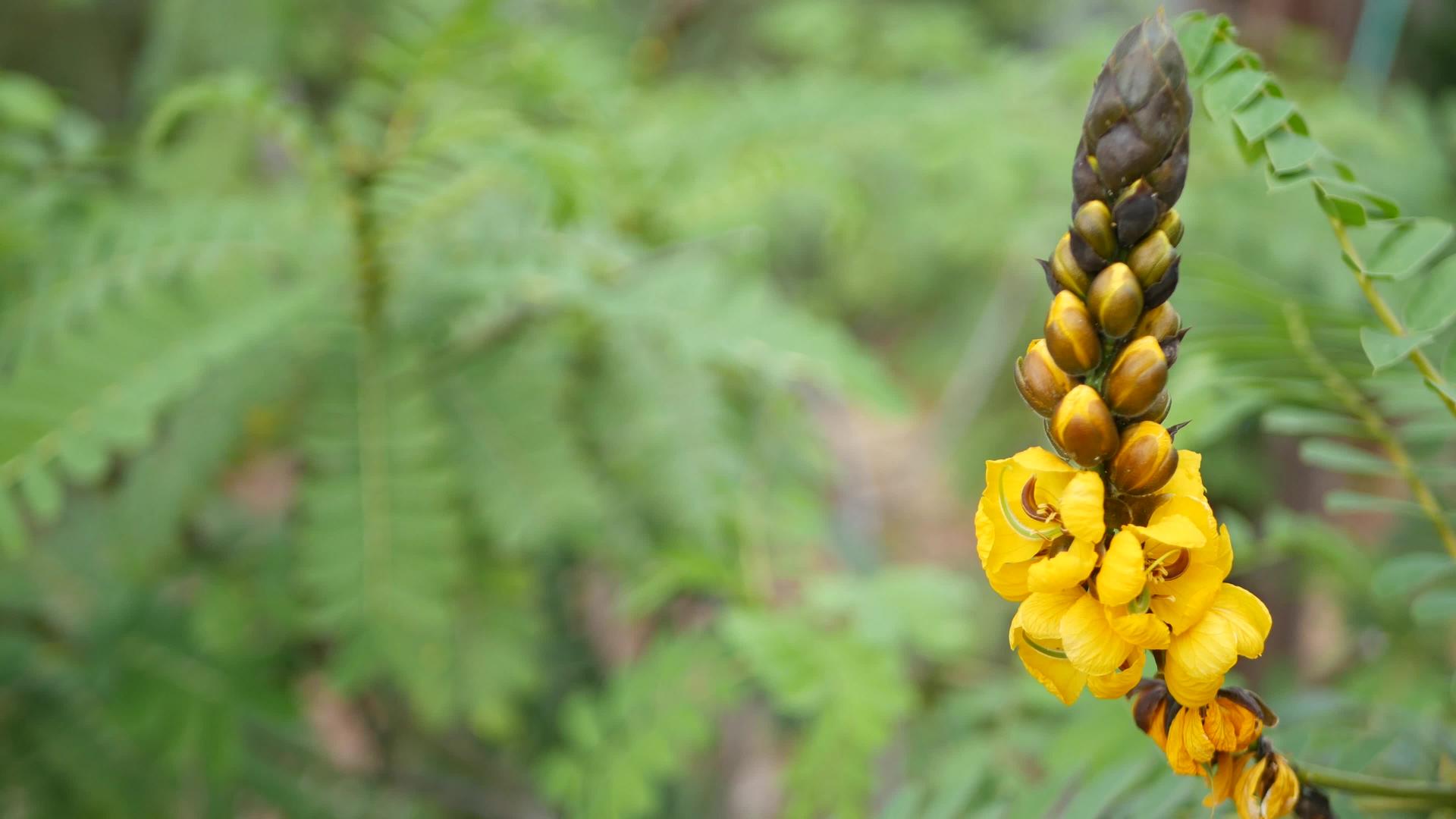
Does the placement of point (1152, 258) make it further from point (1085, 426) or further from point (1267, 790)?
point (1267, 790)

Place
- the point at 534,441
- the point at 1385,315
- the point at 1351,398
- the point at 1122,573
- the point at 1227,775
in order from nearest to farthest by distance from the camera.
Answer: the point at 1122,573 < the point at 1227,775 < the point at 1385,315 < the point at 1351,398 < the point at 534,441

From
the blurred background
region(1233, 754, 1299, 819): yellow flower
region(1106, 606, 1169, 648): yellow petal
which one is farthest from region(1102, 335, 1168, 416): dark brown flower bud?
the blurred background

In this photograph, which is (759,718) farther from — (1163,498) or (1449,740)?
(1163,498)

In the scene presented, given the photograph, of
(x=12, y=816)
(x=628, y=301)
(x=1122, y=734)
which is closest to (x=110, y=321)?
(x=628, y=301)

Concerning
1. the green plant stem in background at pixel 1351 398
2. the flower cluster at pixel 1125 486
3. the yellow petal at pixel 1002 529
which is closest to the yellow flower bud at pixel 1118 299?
the flower cluster at pixel 1125 486

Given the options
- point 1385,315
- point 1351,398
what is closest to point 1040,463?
point 1385,315

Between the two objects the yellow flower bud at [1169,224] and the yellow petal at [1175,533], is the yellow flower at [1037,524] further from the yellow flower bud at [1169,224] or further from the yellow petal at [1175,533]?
the yellow flower bud at [1169,224]
